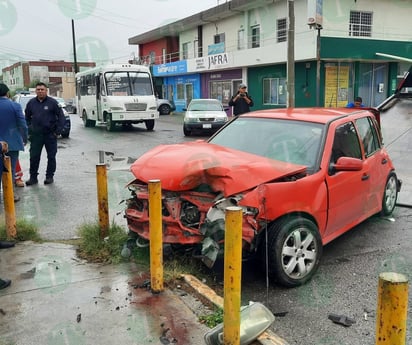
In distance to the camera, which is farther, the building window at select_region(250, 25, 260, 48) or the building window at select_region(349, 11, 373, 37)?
the building window at select_region(250, 25, 260, 48)

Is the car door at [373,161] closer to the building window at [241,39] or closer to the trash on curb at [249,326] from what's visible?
the trash on curb at [249,326]

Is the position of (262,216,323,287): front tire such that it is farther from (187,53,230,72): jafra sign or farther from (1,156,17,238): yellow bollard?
(187,53,230,72): jafra sign

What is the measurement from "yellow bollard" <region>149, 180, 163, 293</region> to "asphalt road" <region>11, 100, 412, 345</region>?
2.54ft

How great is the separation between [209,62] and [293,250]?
27800 mm

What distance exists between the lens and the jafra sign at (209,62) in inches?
1136

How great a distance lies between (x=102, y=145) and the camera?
1514cm

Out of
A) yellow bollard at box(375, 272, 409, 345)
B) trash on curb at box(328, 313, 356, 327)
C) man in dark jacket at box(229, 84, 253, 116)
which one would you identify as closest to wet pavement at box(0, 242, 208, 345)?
trash on curb at box(328, 313, 356, 327)

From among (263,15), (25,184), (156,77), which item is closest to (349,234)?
(25,184)

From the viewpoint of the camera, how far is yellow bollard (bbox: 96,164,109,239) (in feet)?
16.0

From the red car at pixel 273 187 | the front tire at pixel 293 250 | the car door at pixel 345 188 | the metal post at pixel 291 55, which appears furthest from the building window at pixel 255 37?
the front tire at pixel 293 250

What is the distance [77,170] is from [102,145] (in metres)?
4.90

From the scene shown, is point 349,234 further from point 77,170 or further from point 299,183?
point 77,170

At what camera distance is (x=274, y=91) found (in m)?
26.0
